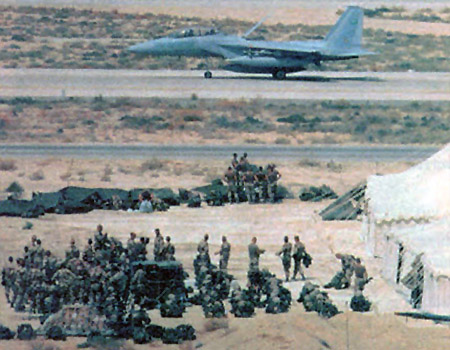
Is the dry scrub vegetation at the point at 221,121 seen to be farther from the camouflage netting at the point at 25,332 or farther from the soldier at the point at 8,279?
the camouflage netting at the point at 25,332

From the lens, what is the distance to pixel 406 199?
134 ft

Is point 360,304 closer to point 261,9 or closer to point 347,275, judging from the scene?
point 347,275

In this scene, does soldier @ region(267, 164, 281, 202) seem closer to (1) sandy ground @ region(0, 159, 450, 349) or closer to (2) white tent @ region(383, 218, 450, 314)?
(1) sandy ground @ region(0, 159, 450, 349)

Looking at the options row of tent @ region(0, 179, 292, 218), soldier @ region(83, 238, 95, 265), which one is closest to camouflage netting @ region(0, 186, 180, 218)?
row of tent @ region(0, 179, 292, 218)

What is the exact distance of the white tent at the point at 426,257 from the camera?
32.5 meters

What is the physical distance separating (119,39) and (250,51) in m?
33.6

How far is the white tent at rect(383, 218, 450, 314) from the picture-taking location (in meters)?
32.5

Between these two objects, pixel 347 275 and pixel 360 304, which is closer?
pixel 360 304

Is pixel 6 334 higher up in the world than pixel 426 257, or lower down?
lower down

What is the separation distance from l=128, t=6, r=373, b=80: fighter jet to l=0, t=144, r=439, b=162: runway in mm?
23753

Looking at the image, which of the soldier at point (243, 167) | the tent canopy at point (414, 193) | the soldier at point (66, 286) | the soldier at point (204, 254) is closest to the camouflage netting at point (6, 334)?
the soldier at point (66, 286)

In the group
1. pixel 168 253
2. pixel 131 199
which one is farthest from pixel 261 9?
pixel 168 253

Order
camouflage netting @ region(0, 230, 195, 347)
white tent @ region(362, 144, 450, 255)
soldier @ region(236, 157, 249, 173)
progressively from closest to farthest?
camouflage netting @ region(0, 230, 195, 347) → white tent @ region(362, 144, 450, 255) → soldier @ region(236, 157, 249, 173)

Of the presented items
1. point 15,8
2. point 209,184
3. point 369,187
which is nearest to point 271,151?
point 209,184
